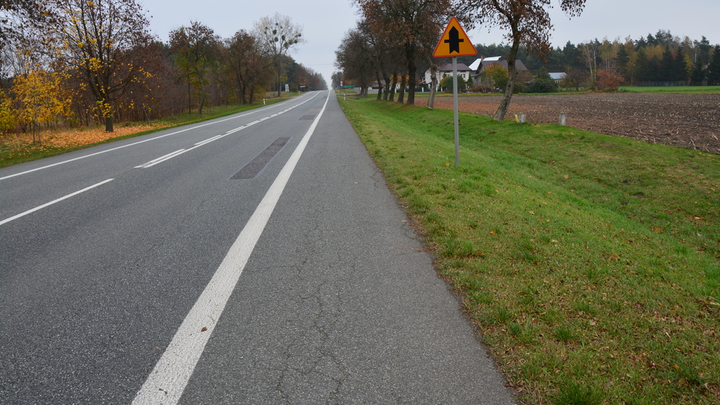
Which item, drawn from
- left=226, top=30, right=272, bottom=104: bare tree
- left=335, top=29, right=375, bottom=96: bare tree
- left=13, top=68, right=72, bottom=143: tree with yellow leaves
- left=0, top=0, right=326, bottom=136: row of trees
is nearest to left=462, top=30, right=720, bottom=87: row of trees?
left=335, top=29, right=375, bottom=96: bare tree

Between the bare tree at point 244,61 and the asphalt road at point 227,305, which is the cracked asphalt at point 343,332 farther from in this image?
the bare tree at point 244,61

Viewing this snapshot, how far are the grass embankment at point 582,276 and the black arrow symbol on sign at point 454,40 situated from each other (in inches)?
92.4

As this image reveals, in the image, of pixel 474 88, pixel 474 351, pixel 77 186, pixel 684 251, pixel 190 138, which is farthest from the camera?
pixel 474 88

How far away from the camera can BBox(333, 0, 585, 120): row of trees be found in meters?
17.1

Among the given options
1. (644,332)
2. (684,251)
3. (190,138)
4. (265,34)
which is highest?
(265,34)

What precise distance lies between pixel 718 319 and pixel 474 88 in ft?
287

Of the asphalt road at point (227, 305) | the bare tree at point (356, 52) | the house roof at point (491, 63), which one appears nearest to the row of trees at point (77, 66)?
the asphalt road at point (227, 305)

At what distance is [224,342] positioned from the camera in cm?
272

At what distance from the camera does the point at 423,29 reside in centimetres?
2786

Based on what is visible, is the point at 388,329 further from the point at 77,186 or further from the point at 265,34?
the point at 265,34

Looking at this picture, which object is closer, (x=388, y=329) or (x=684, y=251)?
Result: (x=388, y=329)

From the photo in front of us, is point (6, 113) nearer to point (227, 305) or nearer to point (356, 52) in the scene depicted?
point (227, 305)

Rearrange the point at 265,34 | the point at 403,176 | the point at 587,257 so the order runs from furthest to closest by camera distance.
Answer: the point at 265,34 → the point at 403,176 → the point at 587,257

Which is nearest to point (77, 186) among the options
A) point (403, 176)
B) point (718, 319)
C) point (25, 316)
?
point (25, 316)
